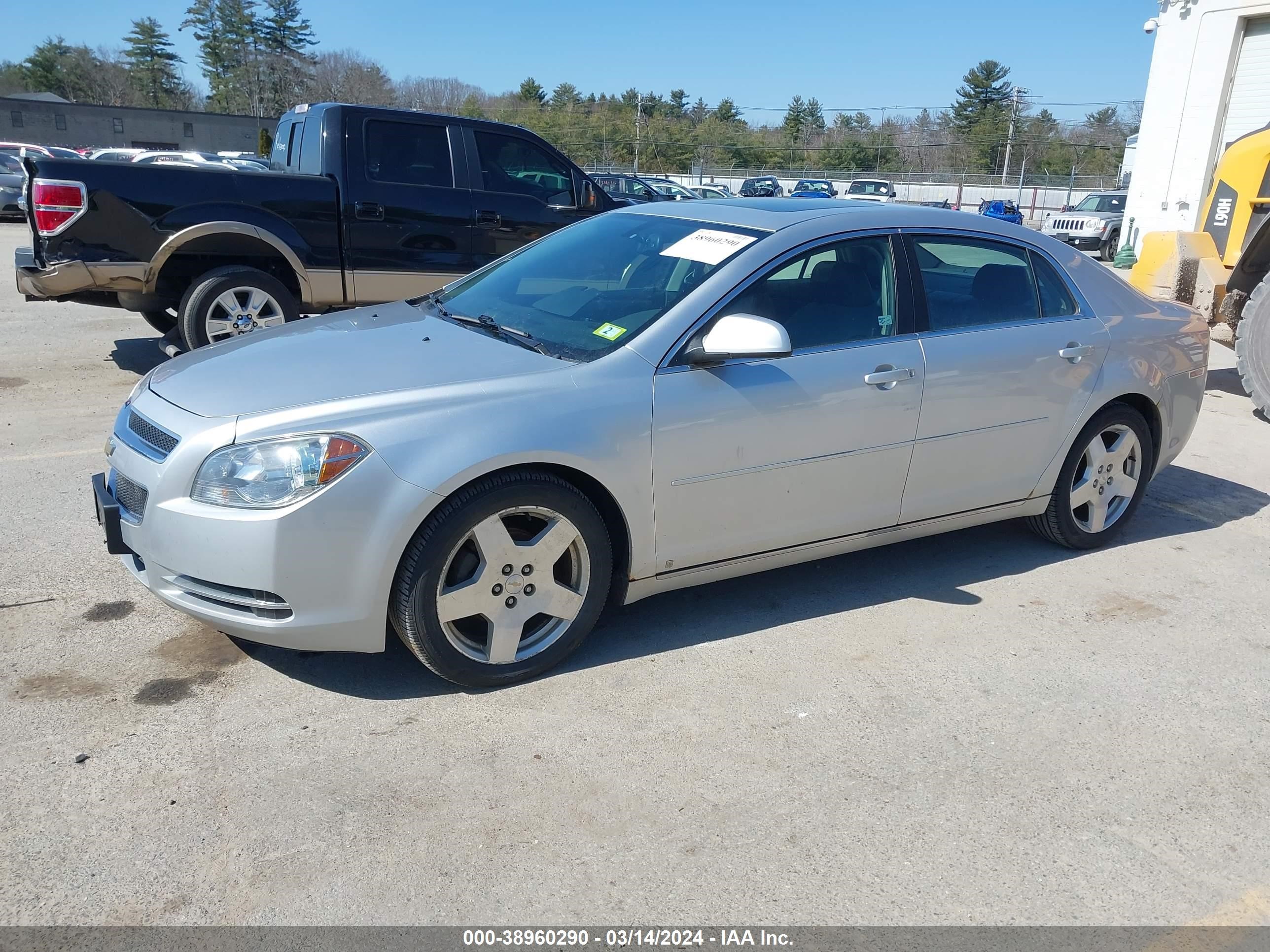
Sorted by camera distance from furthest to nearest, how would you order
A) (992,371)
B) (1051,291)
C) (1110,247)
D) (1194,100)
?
(1110,247)
(1194,100)
(1051,291)
(992,371)

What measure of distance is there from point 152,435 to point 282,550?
2.32 ft

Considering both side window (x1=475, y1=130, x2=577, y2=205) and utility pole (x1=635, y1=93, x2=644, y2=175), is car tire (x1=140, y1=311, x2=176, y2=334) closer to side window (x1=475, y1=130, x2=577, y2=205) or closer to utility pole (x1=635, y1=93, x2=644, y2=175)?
side window (x1=475, y1=130, x2=577, y2=205)

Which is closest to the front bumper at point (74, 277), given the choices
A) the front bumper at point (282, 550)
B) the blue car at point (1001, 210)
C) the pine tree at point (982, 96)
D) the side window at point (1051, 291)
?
the front bumper at point (282, 550)

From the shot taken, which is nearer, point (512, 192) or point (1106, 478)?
point (1106, 478)

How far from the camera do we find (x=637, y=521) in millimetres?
3531

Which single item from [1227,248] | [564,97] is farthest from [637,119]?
[1227,248]

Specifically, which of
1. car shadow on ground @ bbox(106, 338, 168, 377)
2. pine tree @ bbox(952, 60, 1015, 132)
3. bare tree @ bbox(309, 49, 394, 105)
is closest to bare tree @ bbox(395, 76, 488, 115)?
bare tree @ bbox(309, 49, 394, 105)

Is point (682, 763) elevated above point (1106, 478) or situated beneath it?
situated beneath

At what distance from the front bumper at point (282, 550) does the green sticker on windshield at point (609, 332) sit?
3.11 feet

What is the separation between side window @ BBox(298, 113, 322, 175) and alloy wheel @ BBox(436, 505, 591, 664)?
5.41m

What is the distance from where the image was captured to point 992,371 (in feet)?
14.0

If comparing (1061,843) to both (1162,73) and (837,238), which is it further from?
(1162,73)

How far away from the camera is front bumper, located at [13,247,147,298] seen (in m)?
6.77

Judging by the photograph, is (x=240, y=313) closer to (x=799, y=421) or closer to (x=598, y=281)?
(x=598, y=281)
